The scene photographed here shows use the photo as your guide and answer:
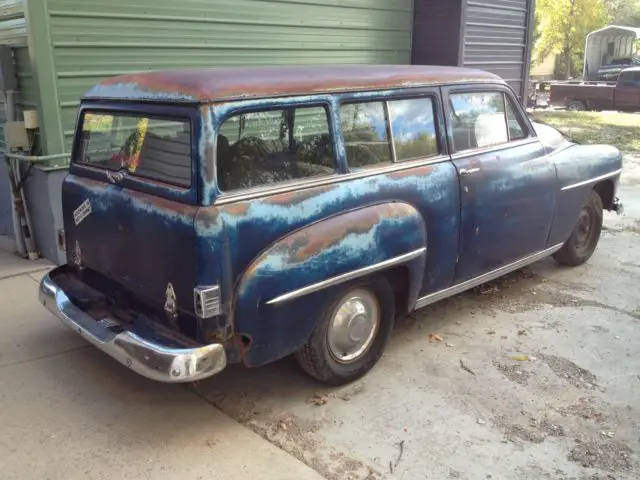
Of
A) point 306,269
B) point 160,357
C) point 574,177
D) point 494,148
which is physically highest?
point 494,148

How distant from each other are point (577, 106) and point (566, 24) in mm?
14882

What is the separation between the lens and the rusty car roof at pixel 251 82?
3.20 m

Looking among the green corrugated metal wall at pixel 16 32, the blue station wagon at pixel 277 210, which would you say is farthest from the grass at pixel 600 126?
the green corrugated metal wall at pixel 16 32

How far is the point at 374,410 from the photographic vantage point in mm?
3609

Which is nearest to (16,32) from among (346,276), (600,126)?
(346,276)

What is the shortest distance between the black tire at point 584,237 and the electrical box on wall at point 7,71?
17.5 ft

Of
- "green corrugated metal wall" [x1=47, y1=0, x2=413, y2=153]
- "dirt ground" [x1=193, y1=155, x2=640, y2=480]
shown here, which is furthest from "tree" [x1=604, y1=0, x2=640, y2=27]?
"dirt ground" [x1=193, y1=155, x2=640, y2=480]

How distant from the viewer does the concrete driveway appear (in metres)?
3.12

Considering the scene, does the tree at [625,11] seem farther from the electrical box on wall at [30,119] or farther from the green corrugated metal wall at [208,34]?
the electrical box on wall at [30,119]

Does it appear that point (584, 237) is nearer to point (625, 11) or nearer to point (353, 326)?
point (353, 326)

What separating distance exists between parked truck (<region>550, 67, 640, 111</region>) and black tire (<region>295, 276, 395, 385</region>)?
1931 centimetres

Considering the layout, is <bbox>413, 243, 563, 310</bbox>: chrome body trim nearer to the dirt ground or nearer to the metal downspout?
the dirt ground

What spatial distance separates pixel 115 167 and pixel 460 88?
2396 millimetres

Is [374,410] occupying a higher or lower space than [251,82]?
lower
